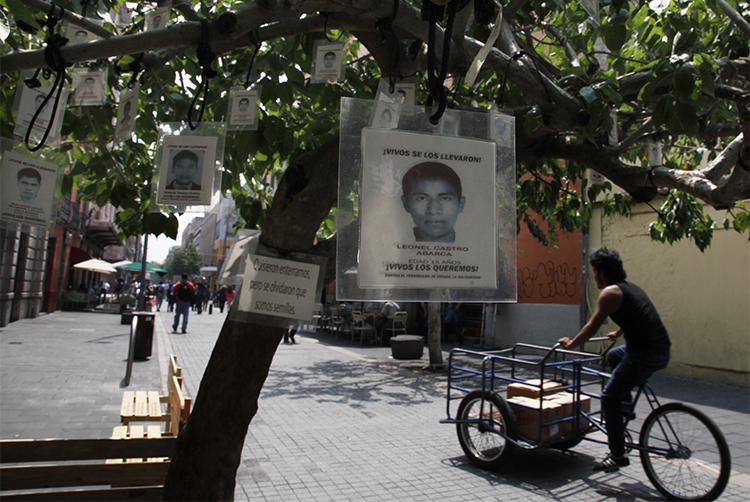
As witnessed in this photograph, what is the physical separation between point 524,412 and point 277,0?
14.8ft

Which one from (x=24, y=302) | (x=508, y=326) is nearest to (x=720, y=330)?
(x=508, y=326)

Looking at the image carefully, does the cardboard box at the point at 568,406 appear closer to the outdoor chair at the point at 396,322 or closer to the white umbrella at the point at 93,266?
the outdoor chair at the point at 396,322

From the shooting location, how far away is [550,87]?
2.34 meters

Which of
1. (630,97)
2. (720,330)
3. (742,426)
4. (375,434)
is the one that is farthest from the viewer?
(720,330)

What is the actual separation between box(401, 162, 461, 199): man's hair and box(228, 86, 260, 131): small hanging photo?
2084 millimetres

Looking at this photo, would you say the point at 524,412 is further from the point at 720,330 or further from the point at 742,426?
the point at 720,330

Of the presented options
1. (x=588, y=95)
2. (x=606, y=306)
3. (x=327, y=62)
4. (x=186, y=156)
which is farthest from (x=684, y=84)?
(x=606, y=306)

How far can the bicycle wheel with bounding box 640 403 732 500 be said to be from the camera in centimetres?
437

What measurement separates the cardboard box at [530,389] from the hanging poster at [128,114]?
408 centimetres

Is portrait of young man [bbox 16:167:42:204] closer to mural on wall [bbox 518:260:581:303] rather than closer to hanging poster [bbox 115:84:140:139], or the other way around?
hanging poster [bbox 115:84:140:139]

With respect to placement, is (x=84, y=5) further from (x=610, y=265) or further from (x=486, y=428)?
(x=486, y=428)

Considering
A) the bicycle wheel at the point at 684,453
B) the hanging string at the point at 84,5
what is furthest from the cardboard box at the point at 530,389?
the hanging string at the point at 84,5

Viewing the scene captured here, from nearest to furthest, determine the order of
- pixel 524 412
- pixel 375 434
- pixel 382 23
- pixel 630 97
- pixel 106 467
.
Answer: pixel 382 23, pixel 106 467, pixel 630 97, pixel 524 412, pixel 375 434

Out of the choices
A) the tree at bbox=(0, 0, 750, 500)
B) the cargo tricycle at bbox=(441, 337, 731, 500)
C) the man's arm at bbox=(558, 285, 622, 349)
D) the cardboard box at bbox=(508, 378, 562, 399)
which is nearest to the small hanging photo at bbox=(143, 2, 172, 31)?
the tree at bbox=(0, 0, 750, 500)
